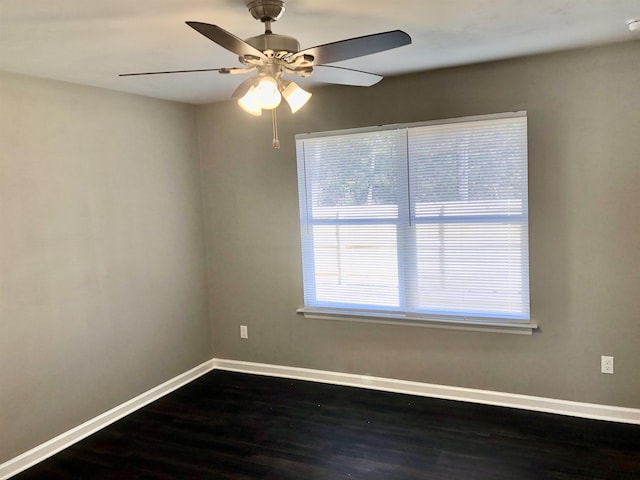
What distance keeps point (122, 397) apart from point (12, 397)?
2.76ft

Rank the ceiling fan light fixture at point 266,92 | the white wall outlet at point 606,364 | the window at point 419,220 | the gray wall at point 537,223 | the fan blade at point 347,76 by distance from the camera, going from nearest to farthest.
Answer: the ceiling fan light fixture at point 266,92, the fan blade at point 347,76, the gray wall at point 537,223, the white wall outlet at point 606,364, the window at point 419,220

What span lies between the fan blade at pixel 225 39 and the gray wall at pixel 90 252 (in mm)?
1848

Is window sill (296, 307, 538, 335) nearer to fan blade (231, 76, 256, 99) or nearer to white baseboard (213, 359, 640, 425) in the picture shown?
white baseboard (213, 359, 640, 425)

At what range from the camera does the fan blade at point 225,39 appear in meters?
1.55

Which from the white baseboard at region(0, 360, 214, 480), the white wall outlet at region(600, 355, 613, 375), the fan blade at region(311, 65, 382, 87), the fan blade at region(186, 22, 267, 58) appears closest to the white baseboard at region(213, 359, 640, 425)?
the white wall outlet at region(600, 355, 613, 375)

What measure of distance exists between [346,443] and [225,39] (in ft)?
8.02

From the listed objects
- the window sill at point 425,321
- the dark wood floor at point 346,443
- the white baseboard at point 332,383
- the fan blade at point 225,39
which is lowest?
the dark wood floor at point 346,443

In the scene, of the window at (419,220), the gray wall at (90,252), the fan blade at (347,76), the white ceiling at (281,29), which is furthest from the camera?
the window at (419,220)

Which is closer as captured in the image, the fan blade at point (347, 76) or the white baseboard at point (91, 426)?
the fan blade at point (347, 76)

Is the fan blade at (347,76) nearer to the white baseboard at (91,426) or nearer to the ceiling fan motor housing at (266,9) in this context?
the ceiling fan motor housing at (266,9)

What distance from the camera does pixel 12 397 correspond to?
2857 mm

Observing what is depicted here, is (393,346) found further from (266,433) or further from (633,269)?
(633,269)

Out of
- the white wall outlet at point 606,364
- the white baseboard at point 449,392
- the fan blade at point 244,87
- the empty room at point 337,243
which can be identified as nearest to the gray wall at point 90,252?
the empty room at point 337,243

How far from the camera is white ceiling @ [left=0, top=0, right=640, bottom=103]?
203cm
